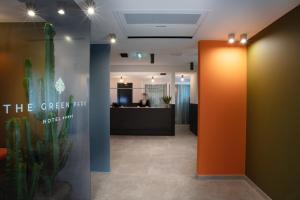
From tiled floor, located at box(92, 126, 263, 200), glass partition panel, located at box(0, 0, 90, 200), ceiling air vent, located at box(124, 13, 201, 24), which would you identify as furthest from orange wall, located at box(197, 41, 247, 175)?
glass partition panel, located at box(0, 0, 90, 200)

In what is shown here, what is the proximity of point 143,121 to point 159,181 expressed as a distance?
4565 millimetres

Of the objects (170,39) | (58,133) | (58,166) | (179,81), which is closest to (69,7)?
(58,133)

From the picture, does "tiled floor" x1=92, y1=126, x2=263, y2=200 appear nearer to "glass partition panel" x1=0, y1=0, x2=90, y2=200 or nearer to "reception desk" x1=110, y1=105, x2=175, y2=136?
"glass partition panel" x1=0, y1=0, x2=90, y2=200

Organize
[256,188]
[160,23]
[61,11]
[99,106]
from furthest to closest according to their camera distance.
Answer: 1. [99,106]
2. [256,188]
3. [160,23]
4. [61,11]

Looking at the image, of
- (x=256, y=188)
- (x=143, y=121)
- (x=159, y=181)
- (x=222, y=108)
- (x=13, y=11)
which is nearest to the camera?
(x=13, y=11)

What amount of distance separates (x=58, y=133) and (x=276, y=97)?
9.69 ft

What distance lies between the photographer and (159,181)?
3.86 meters

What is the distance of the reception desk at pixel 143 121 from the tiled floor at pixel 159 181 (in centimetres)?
235

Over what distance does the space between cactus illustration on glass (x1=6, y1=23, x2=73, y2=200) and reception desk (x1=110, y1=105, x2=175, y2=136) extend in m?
5.94

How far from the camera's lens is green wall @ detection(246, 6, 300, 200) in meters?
2.58

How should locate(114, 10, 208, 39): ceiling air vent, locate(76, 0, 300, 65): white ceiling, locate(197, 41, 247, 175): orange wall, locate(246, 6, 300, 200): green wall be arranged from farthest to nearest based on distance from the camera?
locate(197, 41, 247, 175): orange wall, locate(114, 10, 208, 39): ceiling air vent, locate(246, 6, 300, 200): green wall, locate(76, 0, 300, 65): white ceiling

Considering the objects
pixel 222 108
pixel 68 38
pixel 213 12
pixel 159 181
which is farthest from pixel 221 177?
pixel 68 38

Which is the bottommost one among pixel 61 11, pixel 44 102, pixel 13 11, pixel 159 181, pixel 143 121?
pixel 159 181

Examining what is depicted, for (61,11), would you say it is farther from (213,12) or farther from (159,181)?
(159,181)
